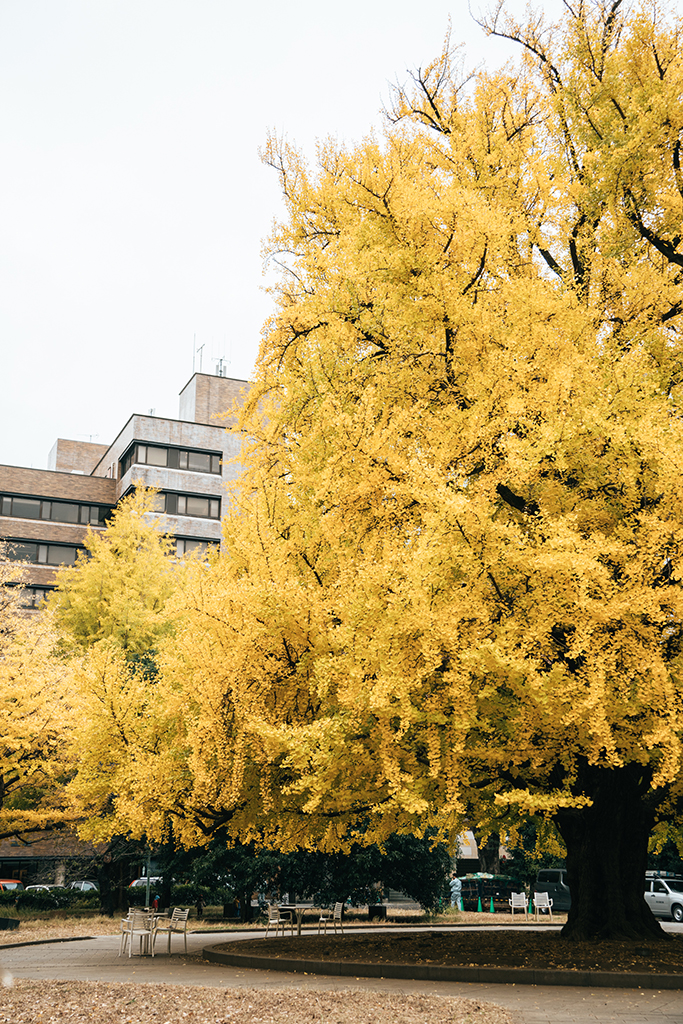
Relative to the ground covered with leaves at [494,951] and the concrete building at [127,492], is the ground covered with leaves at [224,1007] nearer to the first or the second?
the ground covered with leaves at [494,951]

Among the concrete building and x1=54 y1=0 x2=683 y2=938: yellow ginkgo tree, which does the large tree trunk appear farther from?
the concrete building

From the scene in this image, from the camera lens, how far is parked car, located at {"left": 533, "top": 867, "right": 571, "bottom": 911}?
31.1 m

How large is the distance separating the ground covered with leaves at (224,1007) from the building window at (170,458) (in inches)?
1798

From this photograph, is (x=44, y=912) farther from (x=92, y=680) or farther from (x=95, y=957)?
(x=92, y=680)

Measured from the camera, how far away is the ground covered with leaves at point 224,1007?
8109 mm

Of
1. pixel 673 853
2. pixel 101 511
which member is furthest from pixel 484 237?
pixel 101 511

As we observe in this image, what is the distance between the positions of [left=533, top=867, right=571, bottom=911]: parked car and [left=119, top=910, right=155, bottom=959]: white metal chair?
1863cm

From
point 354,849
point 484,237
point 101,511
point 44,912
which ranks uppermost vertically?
point 101,511

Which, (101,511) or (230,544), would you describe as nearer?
(230,544)

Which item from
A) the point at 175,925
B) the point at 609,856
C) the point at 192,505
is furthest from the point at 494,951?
the point at 192,505

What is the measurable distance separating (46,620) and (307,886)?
1217cm

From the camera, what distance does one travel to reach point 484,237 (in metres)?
13.4

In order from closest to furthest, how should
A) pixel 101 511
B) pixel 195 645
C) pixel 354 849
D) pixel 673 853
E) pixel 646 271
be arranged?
1. pixel 195 645
2. pixel 646 271
3. pixel 354 849
4. pixel 673 853
5. pixel 101 511

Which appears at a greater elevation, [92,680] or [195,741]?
[92,680]
